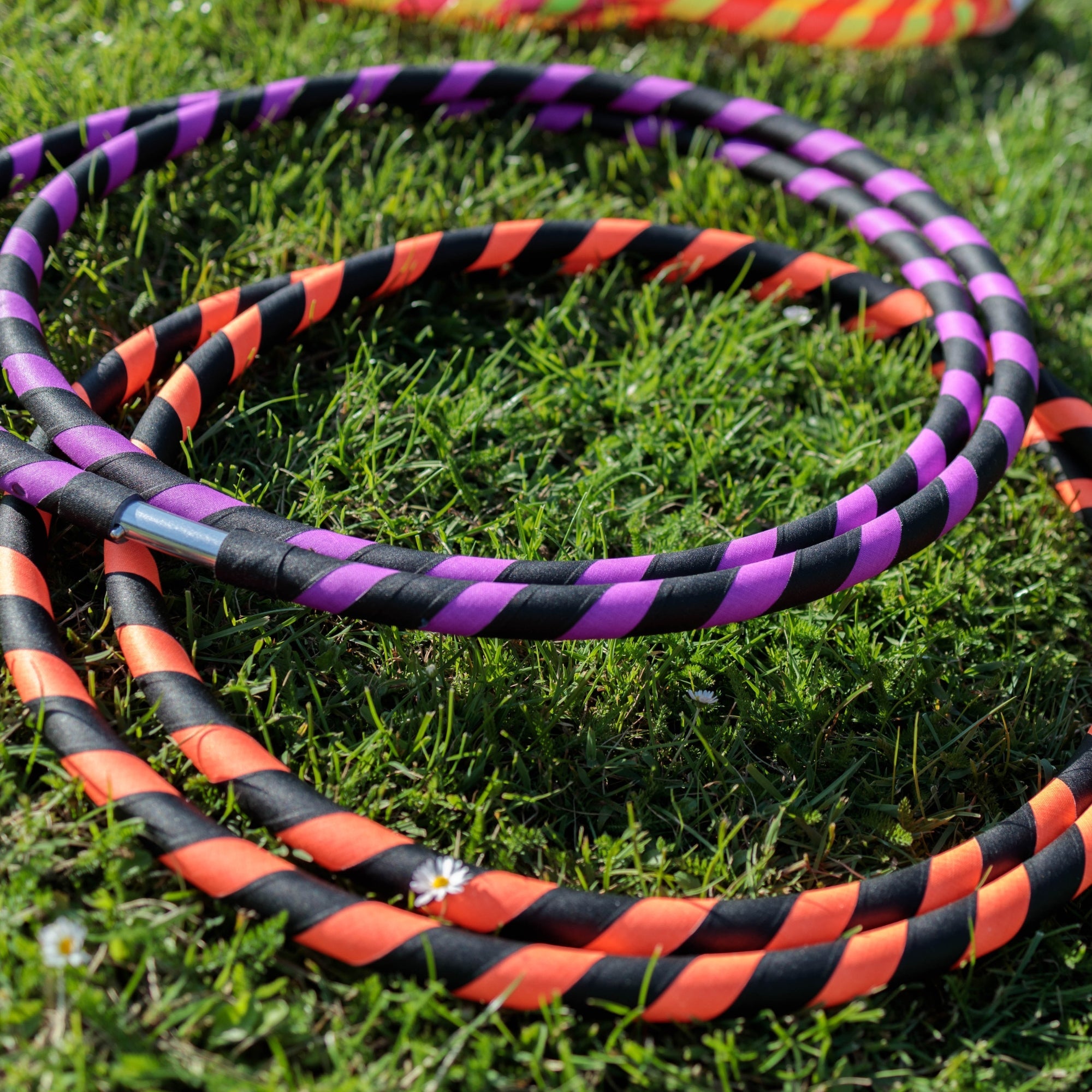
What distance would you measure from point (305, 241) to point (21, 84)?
3.74 feet

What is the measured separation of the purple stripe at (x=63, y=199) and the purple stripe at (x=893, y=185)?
2507mm

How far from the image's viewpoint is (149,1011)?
5.70 ft

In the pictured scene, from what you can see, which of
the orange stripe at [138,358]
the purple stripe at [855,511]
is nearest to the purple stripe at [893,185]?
the purple stripe at [855,511]

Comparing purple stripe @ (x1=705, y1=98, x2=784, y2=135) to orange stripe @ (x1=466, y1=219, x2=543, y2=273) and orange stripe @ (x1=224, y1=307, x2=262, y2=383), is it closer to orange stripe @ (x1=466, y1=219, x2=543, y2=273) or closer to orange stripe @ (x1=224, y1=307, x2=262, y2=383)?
orange stripe @ (x1=466, y1=219, x2=543, y2=273)

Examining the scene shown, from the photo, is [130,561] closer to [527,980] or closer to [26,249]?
[26,249]

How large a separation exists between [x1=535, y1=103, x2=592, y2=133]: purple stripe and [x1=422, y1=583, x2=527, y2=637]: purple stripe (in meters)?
2.28

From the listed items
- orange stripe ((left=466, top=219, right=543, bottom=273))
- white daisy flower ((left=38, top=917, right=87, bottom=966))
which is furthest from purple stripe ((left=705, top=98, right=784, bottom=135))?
white daisy flower ((left=38, top=917, right=87, bottom=966))

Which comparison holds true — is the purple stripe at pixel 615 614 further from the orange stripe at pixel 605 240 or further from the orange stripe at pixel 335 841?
the orange stripe at pixel 605 240

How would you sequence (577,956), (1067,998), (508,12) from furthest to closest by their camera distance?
(508,12) → (1067,998) → (577,956)

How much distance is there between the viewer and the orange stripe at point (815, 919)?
6.44 ft

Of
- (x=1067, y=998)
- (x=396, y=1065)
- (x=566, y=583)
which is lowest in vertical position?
(x=1067, y=998)

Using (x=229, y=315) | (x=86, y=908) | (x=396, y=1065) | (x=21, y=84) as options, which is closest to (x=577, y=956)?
(x=396, y=1065)

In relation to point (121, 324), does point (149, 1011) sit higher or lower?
lower

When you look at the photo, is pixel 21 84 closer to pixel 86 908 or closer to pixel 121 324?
pixel 121 324
